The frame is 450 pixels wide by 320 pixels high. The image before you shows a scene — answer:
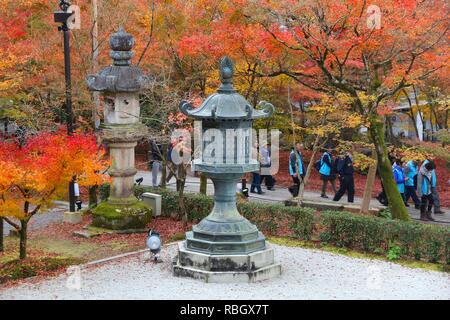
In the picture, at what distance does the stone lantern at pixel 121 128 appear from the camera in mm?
17828

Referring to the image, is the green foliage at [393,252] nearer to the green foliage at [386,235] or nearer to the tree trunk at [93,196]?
the green foliage at [386,235]

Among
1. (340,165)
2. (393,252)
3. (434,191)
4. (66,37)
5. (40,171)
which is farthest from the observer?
(340,165)

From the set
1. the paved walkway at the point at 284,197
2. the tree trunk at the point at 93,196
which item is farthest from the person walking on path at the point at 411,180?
the tree trunk at the point at 93,196

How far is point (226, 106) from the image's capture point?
13.3 meters

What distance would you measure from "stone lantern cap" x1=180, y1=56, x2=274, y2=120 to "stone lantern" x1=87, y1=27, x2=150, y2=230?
485 centimetres

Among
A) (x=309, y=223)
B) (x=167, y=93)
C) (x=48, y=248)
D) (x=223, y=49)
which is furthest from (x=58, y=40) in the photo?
(x=309, y=223)

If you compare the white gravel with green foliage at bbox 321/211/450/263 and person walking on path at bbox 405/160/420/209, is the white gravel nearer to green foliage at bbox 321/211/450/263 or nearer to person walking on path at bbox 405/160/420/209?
green foliage at bbox 321/211/450/263

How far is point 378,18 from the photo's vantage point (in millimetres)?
14875

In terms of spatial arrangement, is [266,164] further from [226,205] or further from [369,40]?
[226,205]

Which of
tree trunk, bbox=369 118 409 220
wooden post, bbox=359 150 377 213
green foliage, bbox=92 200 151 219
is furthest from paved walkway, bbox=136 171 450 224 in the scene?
green foliage, bbox=92 200 151 219

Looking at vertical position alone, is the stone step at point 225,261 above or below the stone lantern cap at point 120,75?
below

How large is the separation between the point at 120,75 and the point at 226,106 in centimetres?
552

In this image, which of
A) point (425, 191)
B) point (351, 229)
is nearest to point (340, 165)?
point (425, 191)

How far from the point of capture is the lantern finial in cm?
1344
